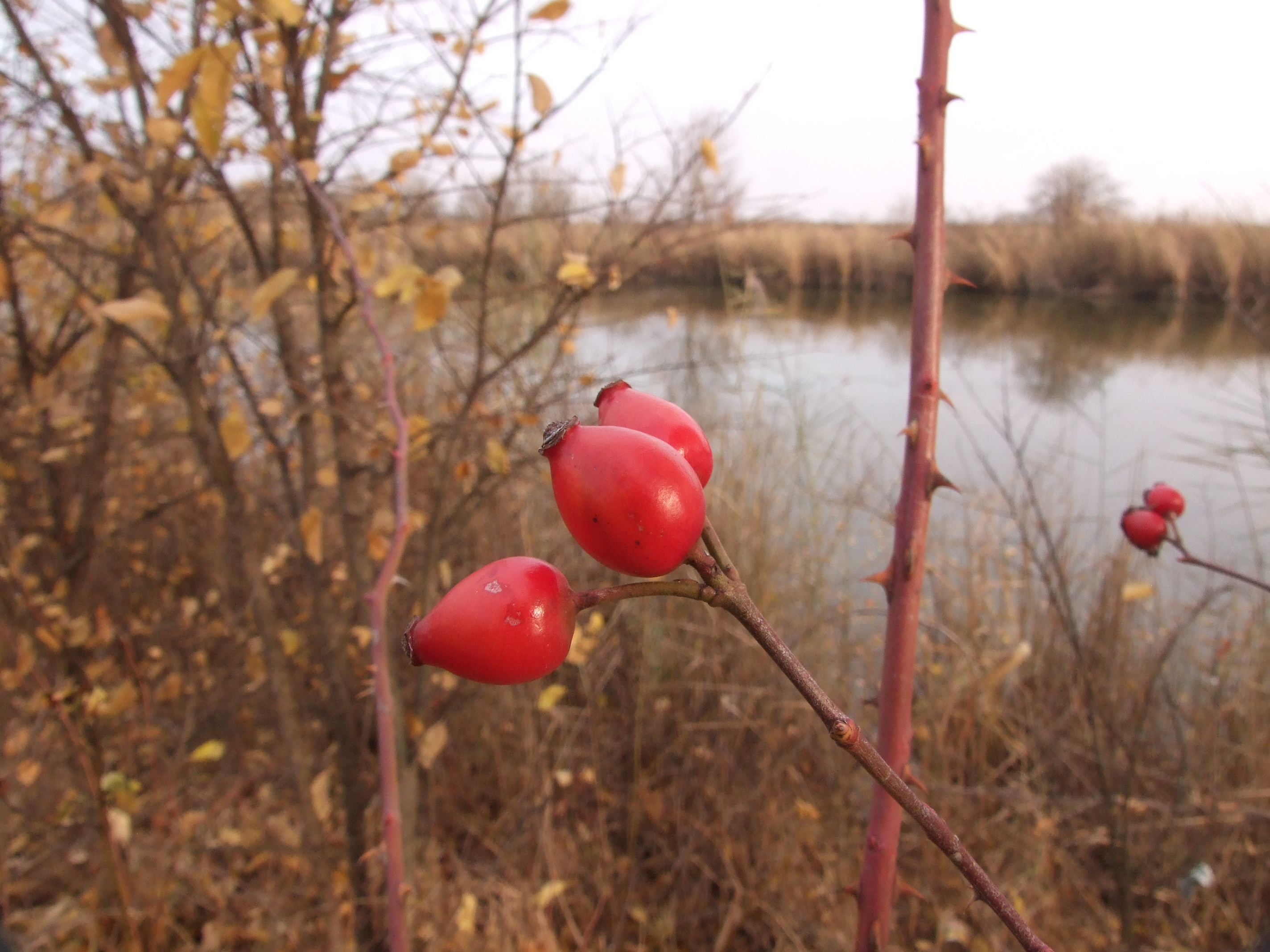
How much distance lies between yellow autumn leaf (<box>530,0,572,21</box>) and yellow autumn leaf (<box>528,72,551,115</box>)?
0.09 metres

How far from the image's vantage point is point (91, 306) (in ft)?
5.12

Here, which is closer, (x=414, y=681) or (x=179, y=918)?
(x=414, y=681)

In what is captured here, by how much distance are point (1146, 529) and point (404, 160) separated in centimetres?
145

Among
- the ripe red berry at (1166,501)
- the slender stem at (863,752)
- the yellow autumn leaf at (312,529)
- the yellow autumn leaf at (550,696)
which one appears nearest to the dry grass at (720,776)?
the yellow autumn leaf at (550,696)

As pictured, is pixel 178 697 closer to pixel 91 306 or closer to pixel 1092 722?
pixel 91 306

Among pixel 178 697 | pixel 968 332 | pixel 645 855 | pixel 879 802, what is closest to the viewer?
pixel 879 802

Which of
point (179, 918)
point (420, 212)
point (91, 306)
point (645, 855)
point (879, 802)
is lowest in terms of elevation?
point (645, 855)

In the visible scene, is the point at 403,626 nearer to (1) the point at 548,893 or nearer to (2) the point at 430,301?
(1) the point at 548,893

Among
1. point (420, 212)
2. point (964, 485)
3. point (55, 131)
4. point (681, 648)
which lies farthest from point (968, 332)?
point (55, 131)

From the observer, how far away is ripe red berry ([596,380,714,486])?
1.28ft

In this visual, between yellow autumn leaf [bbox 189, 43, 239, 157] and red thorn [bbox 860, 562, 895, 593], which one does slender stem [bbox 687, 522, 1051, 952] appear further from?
yellow autumn leaf [bbox 189, 43, 239, 157]

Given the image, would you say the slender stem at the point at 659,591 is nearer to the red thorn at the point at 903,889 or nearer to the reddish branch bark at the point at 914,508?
the reddish branch bark at the point at 914,508

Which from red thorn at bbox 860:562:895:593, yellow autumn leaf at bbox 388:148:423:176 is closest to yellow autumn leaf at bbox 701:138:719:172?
yellow autumn leaf at bbox 388:148:423:176

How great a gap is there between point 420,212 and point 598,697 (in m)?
1.60
